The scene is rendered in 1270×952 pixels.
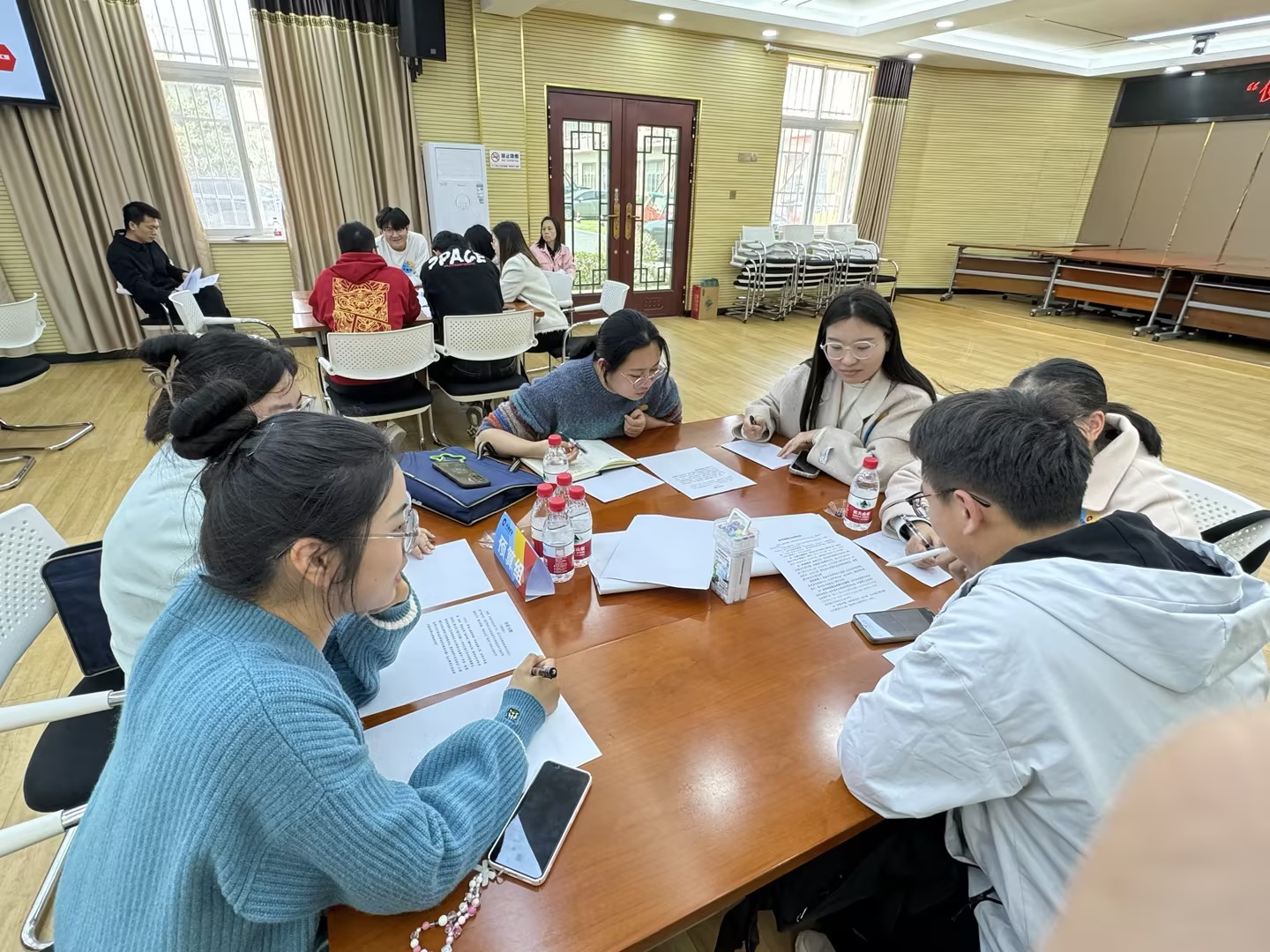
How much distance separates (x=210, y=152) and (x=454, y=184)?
1951 mm

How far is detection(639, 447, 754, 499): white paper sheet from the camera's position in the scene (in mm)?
1735

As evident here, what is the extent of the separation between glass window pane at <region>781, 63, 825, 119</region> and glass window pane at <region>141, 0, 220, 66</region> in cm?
572

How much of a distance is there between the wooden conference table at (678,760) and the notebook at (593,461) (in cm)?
42

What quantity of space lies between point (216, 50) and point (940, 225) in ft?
28.2

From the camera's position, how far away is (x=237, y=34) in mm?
5012

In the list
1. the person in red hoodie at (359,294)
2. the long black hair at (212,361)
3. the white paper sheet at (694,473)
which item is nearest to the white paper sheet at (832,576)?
the white paper sheet at (694,473)

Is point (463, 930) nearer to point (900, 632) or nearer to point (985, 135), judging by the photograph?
point (900, 632)

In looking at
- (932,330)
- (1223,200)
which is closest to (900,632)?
(932,330)

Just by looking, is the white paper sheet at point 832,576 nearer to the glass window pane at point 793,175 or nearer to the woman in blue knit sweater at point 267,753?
the woman in blue knit sweater at point 267,753

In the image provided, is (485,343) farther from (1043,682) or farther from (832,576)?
(1043,682)

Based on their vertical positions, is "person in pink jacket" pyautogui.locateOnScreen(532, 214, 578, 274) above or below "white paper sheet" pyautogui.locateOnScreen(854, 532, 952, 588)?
above

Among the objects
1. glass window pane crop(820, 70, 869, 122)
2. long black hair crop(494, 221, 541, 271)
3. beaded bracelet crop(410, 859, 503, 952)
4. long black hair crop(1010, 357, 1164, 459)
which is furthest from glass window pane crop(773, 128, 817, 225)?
beaded bracelet crop(410, 859, 503, 952)

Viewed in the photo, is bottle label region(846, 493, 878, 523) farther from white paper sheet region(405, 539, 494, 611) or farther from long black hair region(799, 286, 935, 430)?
white paper sheet region(405, 539, 494, 611)

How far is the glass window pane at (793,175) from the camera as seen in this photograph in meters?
7.76
